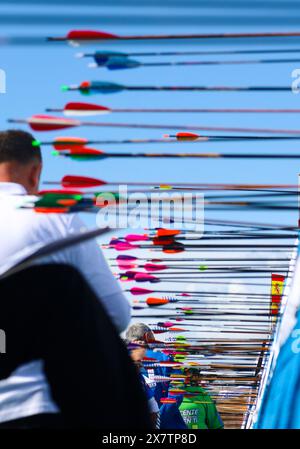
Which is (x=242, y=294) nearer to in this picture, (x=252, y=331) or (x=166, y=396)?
(x=252, y=331)

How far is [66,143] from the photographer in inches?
92.1

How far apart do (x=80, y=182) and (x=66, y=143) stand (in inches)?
7.7

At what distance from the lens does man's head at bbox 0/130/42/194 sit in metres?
2.42

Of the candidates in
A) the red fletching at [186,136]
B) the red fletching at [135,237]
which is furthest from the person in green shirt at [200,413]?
the red fletching at [186,136]

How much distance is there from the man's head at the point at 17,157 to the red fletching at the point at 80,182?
0.35 ft

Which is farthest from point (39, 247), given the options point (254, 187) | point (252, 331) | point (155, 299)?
point (252, 331)

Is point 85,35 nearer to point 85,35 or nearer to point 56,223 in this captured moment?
point 85,35

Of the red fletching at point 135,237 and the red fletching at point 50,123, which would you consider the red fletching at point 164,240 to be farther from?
the red fletching at point 50,123

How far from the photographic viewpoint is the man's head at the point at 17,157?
95.4 inches

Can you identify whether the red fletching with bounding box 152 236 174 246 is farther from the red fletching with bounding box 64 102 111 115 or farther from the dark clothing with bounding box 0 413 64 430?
the dark clothing with bounding box 0 413 64 430

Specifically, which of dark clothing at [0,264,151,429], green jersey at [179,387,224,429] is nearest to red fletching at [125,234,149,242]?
dark clothing at [0,264,151,429]

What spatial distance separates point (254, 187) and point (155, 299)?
37.5 inches

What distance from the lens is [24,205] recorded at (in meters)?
2.29

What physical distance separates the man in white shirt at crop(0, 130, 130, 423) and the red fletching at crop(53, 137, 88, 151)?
0.14 meters
